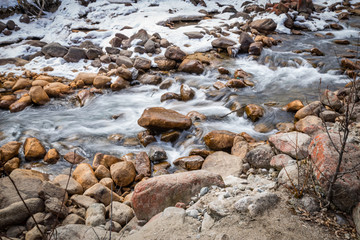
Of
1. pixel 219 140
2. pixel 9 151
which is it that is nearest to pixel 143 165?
pixel 219 140

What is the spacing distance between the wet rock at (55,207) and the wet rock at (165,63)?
6155mm

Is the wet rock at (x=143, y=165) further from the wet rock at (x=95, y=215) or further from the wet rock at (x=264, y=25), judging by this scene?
the wet rock at (x=264, y=25)

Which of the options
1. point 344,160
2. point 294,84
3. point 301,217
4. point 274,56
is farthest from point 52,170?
point 274,56

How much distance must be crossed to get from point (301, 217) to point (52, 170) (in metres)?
4.31

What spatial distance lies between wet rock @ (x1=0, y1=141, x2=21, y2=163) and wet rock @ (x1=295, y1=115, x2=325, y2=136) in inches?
231

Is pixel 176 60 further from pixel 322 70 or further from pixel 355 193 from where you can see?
pixel 355 193

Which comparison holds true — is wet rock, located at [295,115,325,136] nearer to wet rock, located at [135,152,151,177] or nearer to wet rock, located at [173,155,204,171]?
wet rock, located at [173,155,204,171]

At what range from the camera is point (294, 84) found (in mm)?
7258

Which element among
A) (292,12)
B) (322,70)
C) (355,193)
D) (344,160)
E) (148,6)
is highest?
(148,6)

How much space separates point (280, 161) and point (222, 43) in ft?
24.6

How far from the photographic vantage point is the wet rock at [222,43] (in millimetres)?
9453

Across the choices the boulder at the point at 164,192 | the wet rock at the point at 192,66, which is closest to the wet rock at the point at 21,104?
the wet rock at the point at 192,66

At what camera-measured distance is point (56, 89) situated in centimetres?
688

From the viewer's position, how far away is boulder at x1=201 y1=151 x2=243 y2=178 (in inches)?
138
